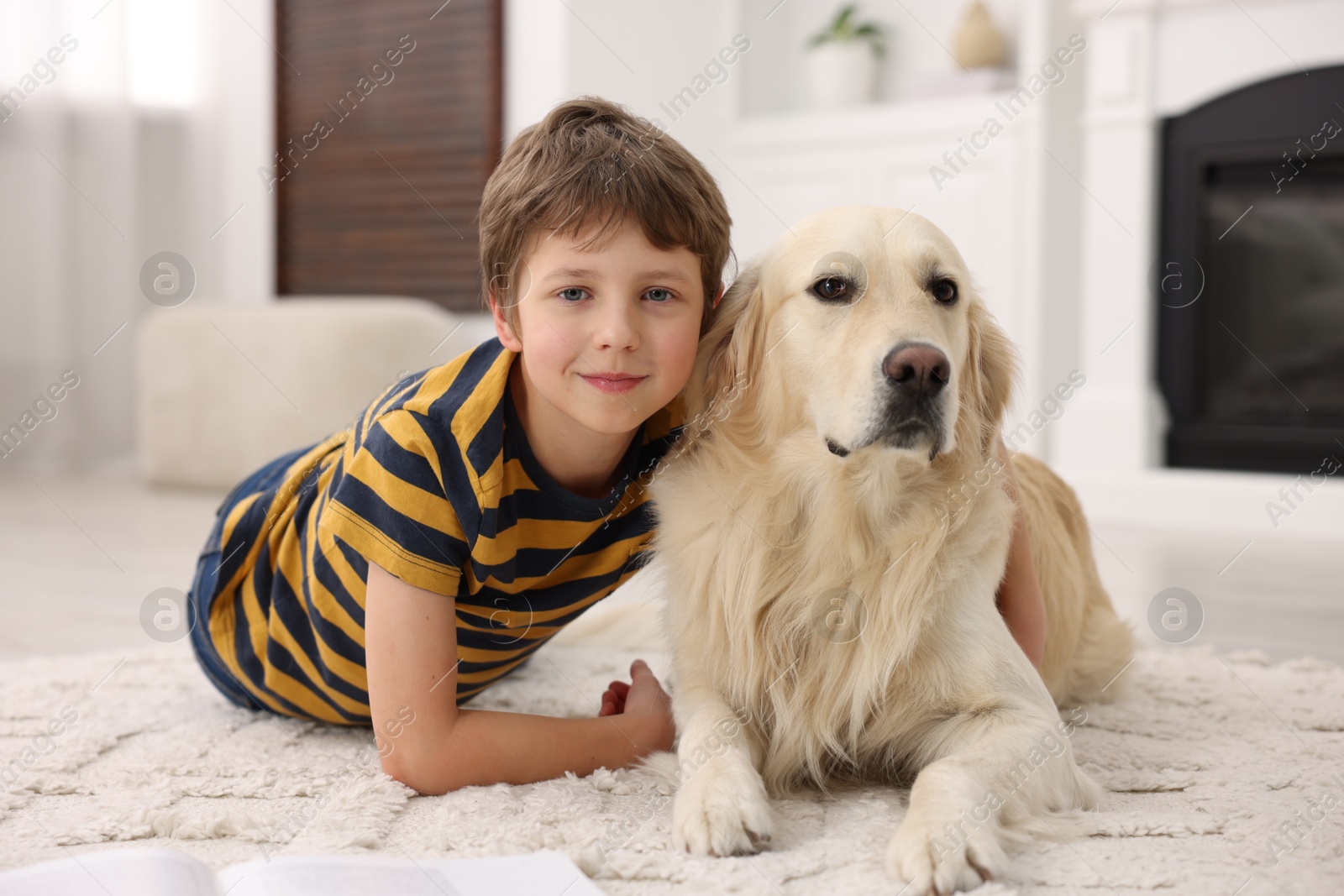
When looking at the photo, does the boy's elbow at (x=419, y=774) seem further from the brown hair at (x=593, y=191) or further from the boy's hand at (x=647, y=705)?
the brown hair at (x=593, y=191)

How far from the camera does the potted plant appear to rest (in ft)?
16.3

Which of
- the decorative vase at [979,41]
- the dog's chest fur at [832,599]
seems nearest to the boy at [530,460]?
the dog's chest fur at [832,599]

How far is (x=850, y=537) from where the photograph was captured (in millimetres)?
1332

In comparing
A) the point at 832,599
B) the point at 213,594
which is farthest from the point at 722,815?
the point at 213,594

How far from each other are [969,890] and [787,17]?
5154 mm

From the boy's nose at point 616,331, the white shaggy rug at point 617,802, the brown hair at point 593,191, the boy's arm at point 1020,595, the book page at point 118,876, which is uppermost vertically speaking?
the brown hair at point 593,191

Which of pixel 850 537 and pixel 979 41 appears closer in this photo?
pixel 850 537

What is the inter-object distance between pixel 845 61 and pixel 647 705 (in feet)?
13.7

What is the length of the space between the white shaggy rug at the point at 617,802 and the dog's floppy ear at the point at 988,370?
0.46 m

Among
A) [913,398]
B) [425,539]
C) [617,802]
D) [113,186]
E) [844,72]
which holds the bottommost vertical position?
[617,802]

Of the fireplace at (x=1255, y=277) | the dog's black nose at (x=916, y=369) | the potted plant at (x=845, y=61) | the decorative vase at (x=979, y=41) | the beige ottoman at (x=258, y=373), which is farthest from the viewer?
the potted plant at (x=845, y=61)

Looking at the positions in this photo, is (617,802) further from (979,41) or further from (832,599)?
(979,41)

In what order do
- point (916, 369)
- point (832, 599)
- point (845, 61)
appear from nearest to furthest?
1. point (916, 369)
2. point (832, 599)
3. point (845, 61)

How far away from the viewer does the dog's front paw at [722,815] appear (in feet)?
3.57
